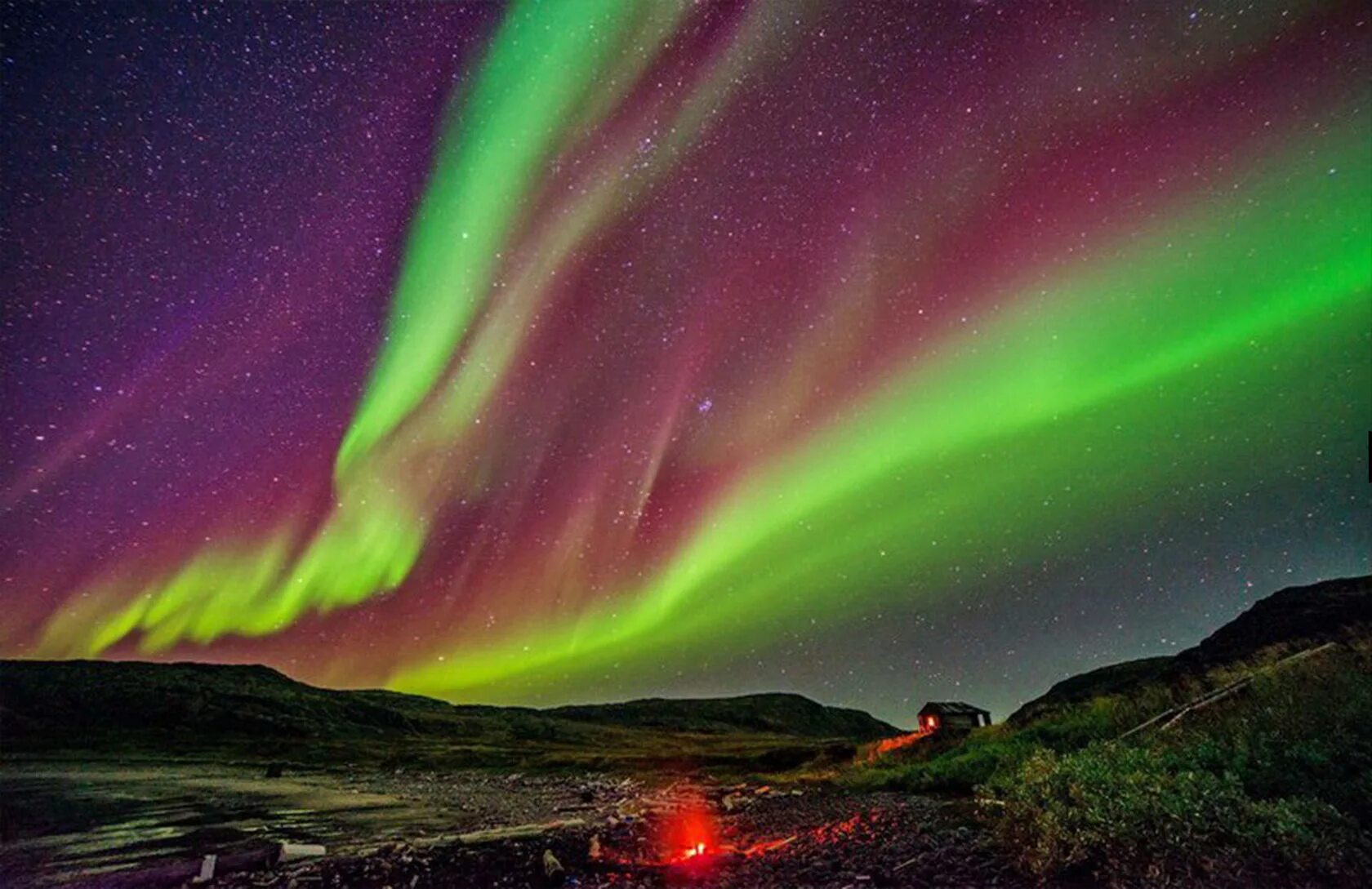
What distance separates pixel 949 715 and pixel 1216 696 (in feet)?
142

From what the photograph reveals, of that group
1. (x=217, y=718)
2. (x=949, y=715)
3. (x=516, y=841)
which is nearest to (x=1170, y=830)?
(x=516, y=841)

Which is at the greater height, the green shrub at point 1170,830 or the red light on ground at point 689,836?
the green shrub at point 1170,830

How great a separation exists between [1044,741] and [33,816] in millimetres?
34674

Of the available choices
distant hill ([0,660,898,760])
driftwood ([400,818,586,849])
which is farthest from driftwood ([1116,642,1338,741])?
distant hill ([0,660,898,760])

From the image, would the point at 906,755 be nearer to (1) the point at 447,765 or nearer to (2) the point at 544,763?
(2) the point at 544,763

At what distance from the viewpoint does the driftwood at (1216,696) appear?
1257 cm

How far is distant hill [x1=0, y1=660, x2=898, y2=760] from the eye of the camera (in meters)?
97.3

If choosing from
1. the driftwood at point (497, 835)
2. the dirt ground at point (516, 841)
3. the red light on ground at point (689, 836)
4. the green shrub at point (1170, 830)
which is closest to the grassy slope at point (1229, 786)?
the green shrub at point (1170, 830)

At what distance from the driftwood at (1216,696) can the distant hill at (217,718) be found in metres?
76.3

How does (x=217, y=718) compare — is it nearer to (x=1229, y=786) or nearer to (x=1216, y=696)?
(x=1216, y=696)

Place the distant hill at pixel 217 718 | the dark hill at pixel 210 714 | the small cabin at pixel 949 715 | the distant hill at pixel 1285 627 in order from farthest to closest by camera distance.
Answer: the dark hill at pixel 210 714 < the distant hill at pixel 217 718 < the small cabin at pixel 949 715 < the distant hill at pixel 1285 627

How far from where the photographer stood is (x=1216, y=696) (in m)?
12.8

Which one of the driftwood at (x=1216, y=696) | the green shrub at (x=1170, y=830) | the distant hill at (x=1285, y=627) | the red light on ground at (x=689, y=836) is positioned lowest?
the red light on ground at (x=689, y=836)

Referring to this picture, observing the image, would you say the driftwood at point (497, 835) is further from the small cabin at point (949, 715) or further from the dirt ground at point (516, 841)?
the small cabin at point (949, 715)
